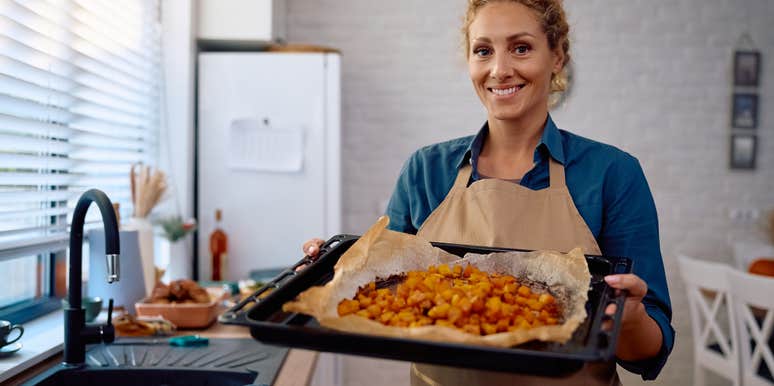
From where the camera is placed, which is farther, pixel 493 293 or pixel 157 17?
pixel 157 17

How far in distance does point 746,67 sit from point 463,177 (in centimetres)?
313

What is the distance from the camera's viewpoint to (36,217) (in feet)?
6.51

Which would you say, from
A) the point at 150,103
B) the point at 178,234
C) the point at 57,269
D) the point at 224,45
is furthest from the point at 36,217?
the point at 224,45

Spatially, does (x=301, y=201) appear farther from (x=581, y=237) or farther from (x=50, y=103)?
(x=581, y=237)

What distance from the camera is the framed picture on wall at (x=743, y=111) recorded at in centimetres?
388

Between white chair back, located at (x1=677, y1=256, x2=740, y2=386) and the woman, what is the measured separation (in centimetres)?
168

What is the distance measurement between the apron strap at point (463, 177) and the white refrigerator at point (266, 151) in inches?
62.7

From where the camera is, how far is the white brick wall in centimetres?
386

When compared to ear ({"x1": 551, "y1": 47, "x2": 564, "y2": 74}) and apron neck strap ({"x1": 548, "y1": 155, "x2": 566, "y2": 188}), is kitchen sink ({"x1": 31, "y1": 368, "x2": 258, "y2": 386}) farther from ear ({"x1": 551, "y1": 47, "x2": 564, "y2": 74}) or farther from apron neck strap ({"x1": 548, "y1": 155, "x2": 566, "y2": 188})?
ear ({"x1": 551, "y1": 47, "x2": 564, "y2": 74})

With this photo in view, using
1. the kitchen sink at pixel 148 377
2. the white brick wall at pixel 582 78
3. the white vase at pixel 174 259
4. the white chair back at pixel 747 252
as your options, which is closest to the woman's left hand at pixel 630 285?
the kitchen sink at pixel 148 377

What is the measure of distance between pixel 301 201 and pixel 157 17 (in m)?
1.03

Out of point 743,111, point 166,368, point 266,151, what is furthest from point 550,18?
point 743,111

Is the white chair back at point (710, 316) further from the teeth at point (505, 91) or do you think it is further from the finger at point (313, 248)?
the finger at point (313, 248)

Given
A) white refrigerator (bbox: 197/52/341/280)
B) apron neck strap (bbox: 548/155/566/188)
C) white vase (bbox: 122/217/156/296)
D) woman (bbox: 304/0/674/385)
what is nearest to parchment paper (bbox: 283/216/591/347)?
woman (bbox: 304/0/674/385)
